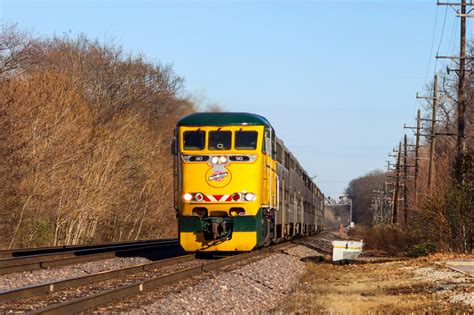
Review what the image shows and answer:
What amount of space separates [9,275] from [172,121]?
62.9 metres

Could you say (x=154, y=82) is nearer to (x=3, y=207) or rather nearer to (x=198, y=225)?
(x=3, y=207)

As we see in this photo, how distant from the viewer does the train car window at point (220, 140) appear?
23.2m

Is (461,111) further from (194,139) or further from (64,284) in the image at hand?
(64,284)

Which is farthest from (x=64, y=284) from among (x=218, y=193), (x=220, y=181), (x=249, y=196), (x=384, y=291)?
(x=249, y=196)

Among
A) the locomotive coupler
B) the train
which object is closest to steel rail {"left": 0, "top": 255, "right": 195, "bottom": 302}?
the locomotive coupler

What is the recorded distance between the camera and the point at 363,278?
20562 mm

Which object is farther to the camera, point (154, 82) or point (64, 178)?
point (154, 82)

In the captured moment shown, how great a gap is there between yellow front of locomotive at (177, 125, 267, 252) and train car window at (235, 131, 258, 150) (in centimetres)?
3

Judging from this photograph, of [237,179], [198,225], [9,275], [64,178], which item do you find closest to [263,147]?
[237,179]

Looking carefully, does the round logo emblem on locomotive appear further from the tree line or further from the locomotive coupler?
the tree line

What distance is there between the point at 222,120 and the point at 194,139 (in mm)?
987

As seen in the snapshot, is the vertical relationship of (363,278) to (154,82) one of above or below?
below

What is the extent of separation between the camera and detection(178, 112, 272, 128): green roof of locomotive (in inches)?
927

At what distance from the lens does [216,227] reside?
886 inches
